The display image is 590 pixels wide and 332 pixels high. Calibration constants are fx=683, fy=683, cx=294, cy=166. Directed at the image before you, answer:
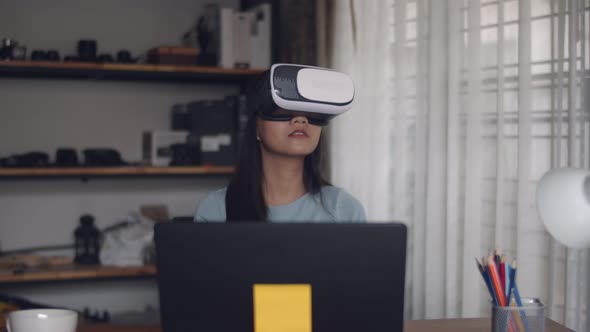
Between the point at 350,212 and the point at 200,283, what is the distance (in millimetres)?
1013

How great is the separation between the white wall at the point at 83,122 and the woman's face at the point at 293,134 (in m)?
2.18

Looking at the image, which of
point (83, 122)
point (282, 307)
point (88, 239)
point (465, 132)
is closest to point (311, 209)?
point (465, 132)

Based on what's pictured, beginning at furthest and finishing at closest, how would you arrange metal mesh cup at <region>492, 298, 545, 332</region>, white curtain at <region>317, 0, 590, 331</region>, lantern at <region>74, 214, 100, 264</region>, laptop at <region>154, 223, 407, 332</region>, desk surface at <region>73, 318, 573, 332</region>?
lantern at <region>74, 214, 100, 264</region> < white curtain at <region>317, 0, 590, 331</region> < desk surface at <region>73, 318, 573, 332</region> < metal mesh cup at <region>492, 298, 545, 332</region> < laptop at <region>154, 223, 407, 332</region>

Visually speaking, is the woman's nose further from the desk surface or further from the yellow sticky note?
the yellow sticky note

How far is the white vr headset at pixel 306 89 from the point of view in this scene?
1493 millimetres

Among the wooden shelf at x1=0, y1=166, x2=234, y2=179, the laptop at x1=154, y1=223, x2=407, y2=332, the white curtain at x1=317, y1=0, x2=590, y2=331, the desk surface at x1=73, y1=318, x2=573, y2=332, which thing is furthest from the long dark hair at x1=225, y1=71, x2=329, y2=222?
the wooden shelf at x1=0, y1=166, x2=234, y2=179

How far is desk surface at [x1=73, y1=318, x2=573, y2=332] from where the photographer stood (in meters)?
1.44

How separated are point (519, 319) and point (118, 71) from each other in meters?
2.57

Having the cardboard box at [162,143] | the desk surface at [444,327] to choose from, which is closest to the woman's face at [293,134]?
the desk surface at [444,327]

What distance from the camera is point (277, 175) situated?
171cm

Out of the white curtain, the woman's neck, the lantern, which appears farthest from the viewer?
the lantern

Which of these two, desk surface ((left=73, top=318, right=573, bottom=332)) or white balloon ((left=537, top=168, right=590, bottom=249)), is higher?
white balloon ((left=537, top=168, right=590, bottom=249))

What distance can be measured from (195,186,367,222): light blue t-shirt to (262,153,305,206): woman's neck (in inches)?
0.8

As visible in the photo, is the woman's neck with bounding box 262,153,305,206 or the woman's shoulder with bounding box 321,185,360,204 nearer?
the woman's neck with bounding box 262,153,305,206
